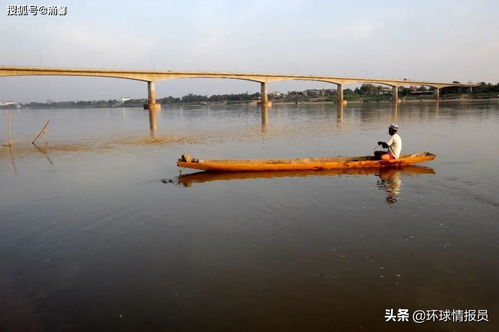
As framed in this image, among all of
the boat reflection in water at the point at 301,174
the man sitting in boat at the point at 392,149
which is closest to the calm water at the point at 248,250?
the boat reflection in water at the point at 301,174

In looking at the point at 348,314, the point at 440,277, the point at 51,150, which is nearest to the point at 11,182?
the point at 51,150

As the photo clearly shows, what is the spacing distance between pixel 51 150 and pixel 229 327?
21.1 m

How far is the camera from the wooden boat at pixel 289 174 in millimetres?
13039

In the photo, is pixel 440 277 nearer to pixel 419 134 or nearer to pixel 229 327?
pixel 229 327

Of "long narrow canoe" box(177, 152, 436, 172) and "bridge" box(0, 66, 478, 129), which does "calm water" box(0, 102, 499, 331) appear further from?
"bridge" box(0, 66, 478, 129)

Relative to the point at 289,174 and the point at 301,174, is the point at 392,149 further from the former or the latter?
the point at 289,174

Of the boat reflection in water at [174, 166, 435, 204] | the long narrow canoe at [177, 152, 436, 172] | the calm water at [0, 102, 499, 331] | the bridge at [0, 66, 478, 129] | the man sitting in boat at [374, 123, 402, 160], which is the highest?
the bridge at [0, 66, 478, 129]

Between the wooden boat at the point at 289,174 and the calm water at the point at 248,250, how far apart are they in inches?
5.2

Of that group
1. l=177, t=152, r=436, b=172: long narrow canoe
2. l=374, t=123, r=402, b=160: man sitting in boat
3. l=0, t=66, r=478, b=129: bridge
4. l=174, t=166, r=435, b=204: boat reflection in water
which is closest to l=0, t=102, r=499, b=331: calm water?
l=174, t=166, r=435, b=204: boat reflection in water

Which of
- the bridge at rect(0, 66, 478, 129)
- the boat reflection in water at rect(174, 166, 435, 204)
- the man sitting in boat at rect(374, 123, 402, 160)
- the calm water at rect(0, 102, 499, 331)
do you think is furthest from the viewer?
the bridge at rect(0, 66, 478, 129)

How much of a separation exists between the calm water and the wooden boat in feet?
0.43

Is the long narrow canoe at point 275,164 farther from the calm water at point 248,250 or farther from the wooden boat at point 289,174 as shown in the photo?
the calm water at point 248,250

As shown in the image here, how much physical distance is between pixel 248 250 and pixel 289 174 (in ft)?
21.4

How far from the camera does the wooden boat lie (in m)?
13.0
